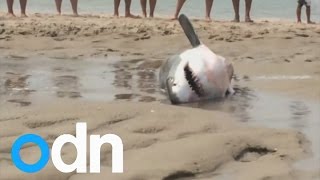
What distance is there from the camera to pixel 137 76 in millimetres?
7305

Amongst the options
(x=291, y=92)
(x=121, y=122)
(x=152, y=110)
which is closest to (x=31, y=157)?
(x=121, y=122)

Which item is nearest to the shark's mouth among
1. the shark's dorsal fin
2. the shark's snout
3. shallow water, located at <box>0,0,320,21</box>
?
the shark's snout

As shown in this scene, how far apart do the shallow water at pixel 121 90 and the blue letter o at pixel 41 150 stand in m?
1.43

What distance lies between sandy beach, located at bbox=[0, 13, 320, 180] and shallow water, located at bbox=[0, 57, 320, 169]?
0.01 metres

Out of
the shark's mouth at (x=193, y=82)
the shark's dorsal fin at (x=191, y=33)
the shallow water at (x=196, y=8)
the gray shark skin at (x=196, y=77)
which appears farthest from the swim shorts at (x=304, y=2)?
the shark's mouth at (x=193, y=82)

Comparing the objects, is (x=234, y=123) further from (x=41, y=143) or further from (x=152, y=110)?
(x=41, y=143)

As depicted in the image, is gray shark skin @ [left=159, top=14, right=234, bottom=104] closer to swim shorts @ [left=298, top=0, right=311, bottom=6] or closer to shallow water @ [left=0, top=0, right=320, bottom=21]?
swim shorts @ [left=298, top=0, right=311, bottom=6]

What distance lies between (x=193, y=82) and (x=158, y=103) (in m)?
0.41

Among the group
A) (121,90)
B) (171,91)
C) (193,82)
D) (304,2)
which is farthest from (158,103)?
(304,2)

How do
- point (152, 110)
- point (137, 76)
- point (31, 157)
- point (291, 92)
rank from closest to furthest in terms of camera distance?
point (31, 157) < point (152, 110) < point (291, 92) < point (137, 76)

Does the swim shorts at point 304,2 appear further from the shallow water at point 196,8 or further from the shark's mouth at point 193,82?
the shark's mouth at point 193,82

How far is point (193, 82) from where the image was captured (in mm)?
5891

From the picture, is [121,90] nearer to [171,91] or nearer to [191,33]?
[171,91]

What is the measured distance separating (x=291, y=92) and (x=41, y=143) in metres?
2.90
